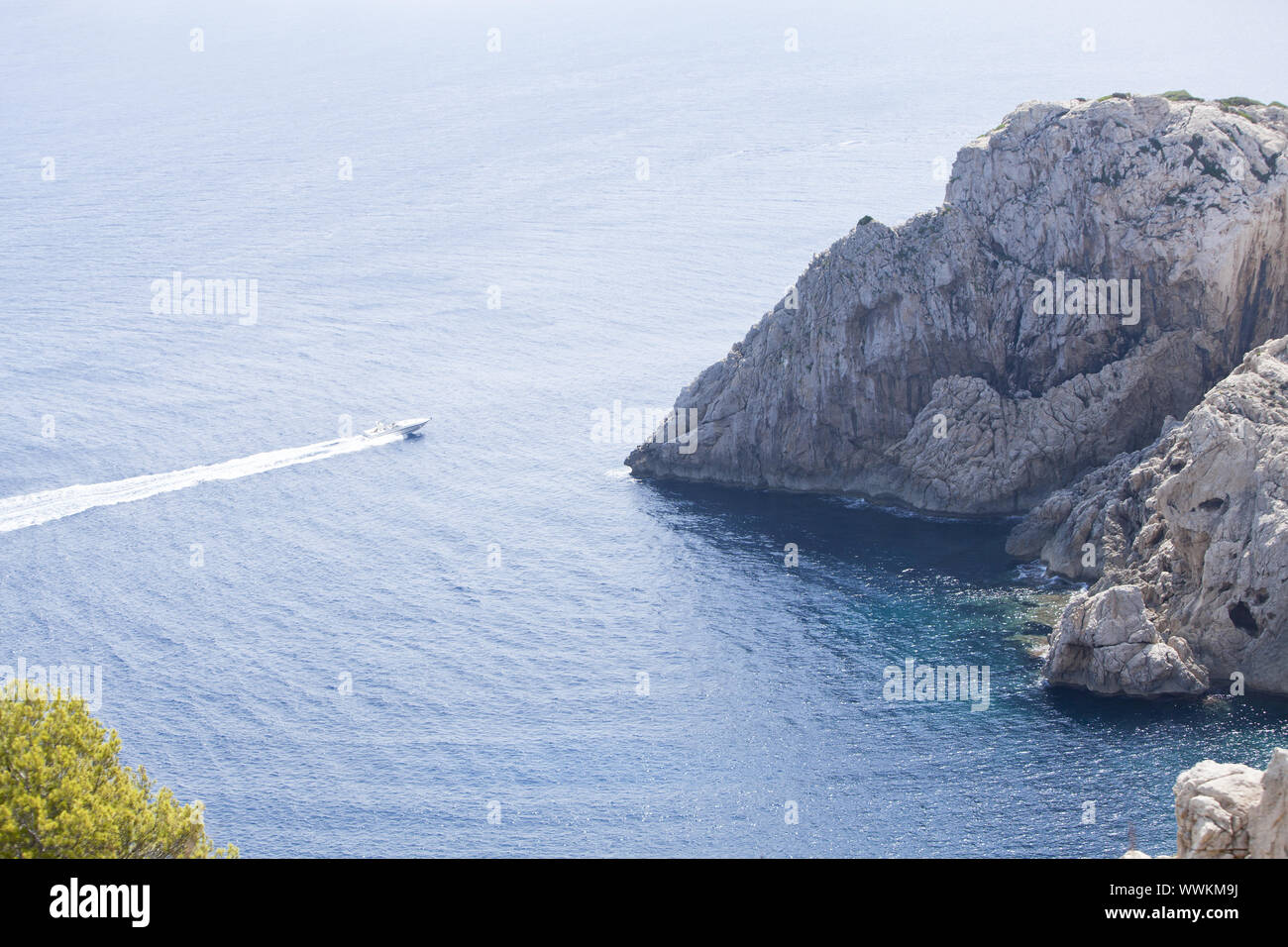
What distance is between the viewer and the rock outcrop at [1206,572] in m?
89.4

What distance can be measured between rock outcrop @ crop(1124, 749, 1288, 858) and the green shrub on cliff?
30.5 metres

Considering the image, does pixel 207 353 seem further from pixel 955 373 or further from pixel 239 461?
pixel 955 373

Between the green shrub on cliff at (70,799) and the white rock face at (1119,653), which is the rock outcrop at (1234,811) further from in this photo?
the white rock face at (1119,653)

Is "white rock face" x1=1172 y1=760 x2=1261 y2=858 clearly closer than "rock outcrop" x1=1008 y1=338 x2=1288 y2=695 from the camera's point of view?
Yes

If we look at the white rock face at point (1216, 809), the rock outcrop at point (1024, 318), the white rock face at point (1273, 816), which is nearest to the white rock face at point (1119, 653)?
the rock outcrop at point (1024, 318)

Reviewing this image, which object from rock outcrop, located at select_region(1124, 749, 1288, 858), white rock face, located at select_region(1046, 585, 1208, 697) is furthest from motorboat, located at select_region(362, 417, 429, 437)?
rock outcrop, located at select_region(1124, 749, 1288, 858)

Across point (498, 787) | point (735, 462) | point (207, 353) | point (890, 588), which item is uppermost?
point (207, 353)

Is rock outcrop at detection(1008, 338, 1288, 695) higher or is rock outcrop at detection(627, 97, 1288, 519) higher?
rock outcrop at detection(627, 97, 1288, 519)

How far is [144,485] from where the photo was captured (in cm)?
12850

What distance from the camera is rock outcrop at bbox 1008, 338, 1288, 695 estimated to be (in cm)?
8944

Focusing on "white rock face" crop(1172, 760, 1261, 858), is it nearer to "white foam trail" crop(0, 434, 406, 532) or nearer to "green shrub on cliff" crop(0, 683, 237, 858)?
"green shrub on cliff" crop(0, 683, 237, 858)
